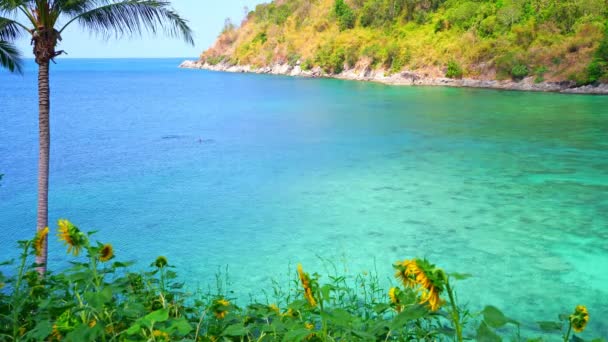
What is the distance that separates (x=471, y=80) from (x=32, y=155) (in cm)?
3392

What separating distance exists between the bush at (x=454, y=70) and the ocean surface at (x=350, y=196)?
1687cm

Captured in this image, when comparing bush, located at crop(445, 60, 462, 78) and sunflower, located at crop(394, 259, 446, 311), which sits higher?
bush, located at crop(445, 60, 462, 78)

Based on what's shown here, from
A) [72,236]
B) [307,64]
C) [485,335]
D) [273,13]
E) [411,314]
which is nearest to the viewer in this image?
[411,314]

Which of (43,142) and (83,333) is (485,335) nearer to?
(83,333)

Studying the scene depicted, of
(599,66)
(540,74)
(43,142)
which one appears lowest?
(43,142)

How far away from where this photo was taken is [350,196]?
41.1 ft

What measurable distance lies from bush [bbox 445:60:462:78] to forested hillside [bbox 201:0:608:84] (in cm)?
8

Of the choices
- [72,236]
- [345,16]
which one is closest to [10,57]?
[72,236]

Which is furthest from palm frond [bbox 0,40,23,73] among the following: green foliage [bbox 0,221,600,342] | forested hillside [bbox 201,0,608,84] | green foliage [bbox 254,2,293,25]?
green foliage [bbox 254,2,293,25]

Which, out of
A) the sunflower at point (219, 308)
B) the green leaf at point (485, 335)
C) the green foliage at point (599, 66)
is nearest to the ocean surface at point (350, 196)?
the sunflower at point (219, 308)

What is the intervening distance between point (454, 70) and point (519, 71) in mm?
6308

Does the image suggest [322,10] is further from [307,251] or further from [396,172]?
[307,251]

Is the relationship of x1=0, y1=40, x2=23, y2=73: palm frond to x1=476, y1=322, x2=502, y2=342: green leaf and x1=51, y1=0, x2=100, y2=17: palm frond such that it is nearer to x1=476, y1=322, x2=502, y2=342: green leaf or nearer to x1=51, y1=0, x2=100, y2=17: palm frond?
x1=51, y1=0, x2=100, y2=17: palm frond

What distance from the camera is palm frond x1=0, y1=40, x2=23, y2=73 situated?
31.8ft
